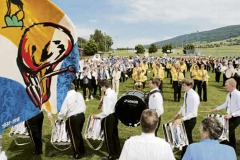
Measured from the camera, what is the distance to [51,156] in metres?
8.64

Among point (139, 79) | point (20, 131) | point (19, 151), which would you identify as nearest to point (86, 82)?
point (139, 79)

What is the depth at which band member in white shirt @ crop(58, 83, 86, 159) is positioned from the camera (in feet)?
26.5

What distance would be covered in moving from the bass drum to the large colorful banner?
2.75m

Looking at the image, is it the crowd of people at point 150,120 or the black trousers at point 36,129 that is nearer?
the crowd of people at point 150,120

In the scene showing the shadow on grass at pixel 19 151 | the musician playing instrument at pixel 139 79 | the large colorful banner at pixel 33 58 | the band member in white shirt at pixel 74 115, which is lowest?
the shadow on grass at pixel 19 151

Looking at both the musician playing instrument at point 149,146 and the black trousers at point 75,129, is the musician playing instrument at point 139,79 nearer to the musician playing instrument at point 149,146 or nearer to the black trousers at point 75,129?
the black trousers at point 75,129

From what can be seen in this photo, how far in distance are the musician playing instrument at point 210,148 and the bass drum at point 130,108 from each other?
4648 mm

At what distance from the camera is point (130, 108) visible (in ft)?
27.2

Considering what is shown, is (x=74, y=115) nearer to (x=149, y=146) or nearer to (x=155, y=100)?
(x=155, y=100)

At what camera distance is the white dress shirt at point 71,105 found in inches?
317

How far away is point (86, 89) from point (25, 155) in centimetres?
1100

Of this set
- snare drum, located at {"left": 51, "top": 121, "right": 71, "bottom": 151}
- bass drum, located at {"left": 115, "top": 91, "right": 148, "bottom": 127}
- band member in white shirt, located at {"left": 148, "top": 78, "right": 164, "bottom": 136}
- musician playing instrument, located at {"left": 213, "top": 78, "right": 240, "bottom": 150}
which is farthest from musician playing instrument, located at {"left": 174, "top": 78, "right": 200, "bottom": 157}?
snare drum, located at {"left": 51, "top": 121, "right": 71, "bottom": 151}

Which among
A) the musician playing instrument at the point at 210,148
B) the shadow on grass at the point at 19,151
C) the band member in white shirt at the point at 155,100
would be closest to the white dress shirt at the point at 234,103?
the band member in white shirt at the point at 155,100

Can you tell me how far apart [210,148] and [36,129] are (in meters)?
6.05
